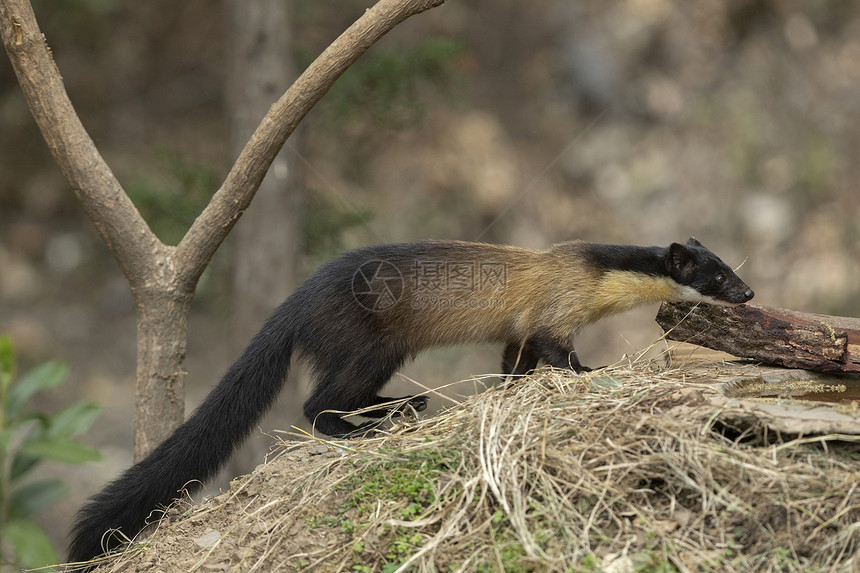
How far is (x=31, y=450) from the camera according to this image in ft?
11.6

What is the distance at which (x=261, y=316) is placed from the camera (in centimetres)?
793

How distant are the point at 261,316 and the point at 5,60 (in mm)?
7683

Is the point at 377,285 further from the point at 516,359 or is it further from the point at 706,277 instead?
the point at 706,277

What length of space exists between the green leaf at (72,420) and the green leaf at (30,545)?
45 centimetres

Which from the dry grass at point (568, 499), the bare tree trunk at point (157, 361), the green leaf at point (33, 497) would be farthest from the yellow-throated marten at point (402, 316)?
the dry grass at point (568, 499)

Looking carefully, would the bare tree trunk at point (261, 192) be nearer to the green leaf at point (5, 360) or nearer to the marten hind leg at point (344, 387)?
the marten hind leg at point (344, 387)

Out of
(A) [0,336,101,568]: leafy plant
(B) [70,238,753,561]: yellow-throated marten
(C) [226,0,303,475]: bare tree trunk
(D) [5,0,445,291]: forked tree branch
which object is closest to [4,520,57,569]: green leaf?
(A) [0,336,101,568]: leafy plant

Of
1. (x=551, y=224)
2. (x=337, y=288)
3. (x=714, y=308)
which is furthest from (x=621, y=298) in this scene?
(x=551, y=224)

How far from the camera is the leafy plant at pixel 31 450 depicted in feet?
11.4

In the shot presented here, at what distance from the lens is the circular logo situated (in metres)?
4.47

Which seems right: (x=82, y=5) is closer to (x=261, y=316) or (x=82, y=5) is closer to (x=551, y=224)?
(x=261, y=316)

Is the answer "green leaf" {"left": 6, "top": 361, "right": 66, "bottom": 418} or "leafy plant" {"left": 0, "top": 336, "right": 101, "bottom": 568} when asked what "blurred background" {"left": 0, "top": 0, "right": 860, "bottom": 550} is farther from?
"green leaf" {"left": 6, "top": 361, "right": 66, "bottom": 418}

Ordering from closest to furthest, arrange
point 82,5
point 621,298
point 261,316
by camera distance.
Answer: point 621,298 → point 261,316 → point 82,5

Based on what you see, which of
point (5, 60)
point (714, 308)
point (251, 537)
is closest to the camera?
point (251, 537)
